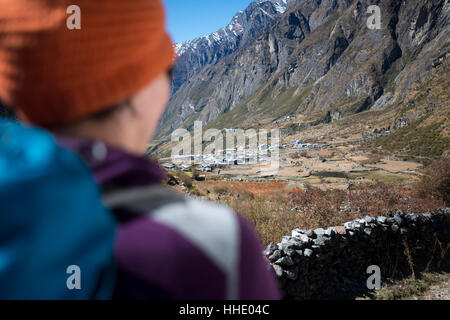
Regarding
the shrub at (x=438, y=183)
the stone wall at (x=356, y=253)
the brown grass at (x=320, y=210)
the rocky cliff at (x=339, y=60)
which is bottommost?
the stone wall at (x=356, y=253)

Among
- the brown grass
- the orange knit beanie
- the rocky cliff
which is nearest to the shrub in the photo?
the brown grass

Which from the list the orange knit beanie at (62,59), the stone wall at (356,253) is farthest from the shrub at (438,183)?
the orange knit beanie at (62,59)

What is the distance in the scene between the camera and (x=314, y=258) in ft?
17.9

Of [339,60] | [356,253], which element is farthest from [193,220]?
[339,60]

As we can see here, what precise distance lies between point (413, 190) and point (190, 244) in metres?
13.3

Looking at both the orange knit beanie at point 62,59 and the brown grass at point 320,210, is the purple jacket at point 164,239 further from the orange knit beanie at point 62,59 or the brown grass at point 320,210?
the brown grass at point 320,210

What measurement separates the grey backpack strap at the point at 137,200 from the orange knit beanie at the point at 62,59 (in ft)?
0.66

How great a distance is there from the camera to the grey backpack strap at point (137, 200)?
1.81 feet

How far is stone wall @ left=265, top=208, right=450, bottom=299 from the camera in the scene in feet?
16.5

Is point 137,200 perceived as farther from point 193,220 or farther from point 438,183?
point 438,183

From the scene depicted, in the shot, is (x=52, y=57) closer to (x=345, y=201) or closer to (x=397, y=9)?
(x=345, y=201)

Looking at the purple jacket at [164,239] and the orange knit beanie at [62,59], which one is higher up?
the orange knit beanie at [62,59]

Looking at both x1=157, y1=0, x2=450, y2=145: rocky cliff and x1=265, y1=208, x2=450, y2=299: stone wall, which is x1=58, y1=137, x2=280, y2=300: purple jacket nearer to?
x1=265, y1=208, x2=450, y2=299: stone wall
